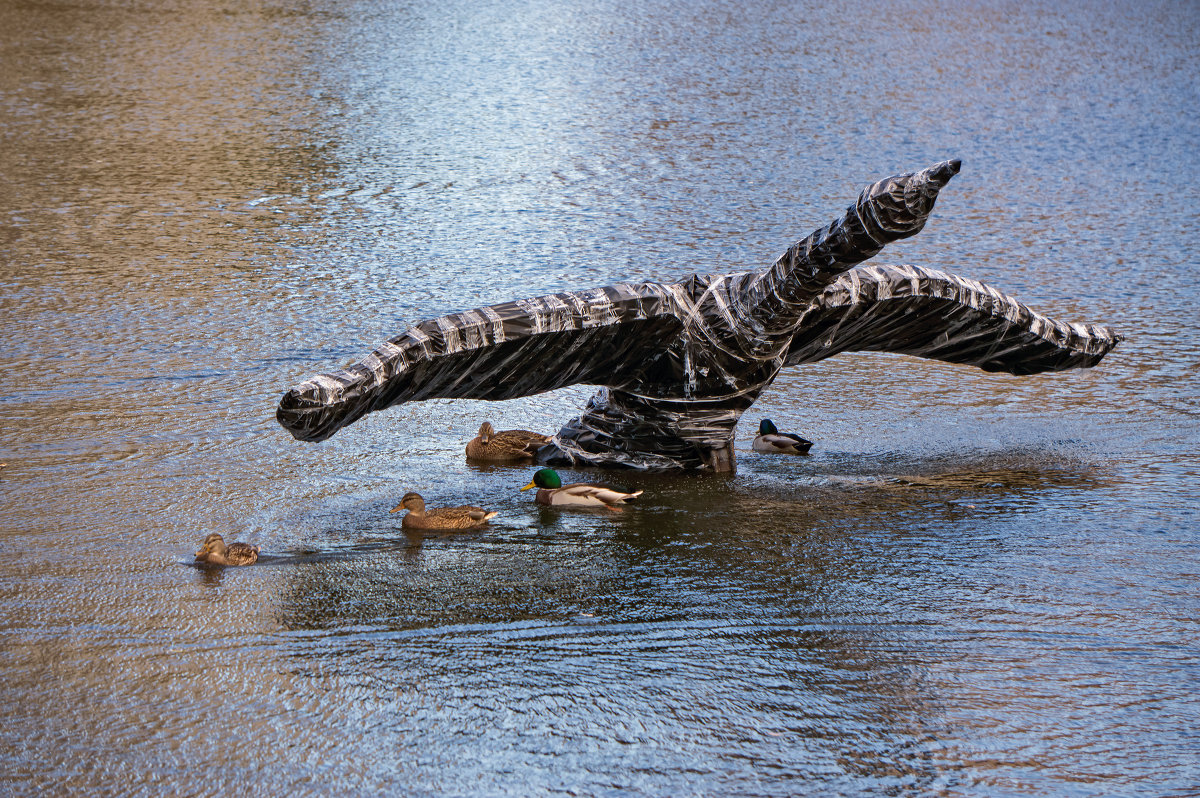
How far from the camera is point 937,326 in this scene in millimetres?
6281

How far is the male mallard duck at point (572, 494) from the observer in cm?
558

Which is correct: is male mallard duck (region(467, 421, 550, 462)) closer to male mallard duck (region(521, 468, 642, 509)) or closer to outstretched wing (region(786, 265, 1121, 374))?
male mallard duck (region(521, 468, 642, 509))

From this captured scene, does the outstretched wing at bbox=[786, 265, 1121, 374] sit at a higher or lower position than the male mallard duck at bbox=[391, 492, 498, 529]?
higher

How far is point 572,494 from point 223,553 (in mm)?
1505

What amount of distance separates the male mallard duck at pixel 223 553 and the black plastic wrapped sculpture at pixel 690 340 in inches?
19.8

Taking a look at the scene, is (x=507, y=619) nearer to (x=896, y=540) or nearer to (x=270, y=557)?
(x=270, y=557)

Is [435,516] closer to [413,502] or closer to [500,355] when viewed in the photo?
[413,502]

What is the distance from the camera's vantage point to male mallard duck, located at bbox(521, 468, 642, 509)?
5.58 m

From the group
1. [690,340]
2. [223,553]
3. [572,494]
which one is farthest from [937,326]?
[223,553]

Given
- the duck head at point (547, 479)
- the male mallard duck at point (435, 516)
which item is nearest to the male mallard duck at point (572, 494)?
the duck head at point (547, 479)

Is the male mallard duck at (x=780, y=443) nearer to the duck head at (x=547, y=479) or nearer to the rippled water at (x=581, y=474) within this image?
the rippled water at (x=581, y=474)

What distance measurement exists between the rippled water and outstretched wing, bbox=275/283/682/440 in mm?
519

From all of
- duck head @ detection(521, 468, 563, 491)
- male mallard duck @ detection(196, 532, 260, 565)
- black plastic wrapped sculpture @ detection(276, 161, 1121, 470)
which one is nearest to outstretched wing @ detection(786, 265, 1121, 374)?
black plastic wrapped sculpture @ detection(276, 161, 1121, 470)

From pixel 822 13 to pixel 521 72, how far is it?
532cm
